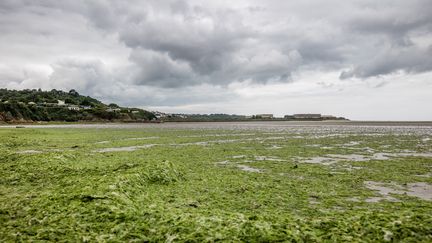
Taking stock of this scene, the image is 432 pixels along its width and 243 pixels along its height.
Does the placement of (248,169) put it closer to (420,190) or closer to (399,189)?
(399,189)

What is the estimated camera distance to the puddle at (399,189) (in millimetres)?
9211

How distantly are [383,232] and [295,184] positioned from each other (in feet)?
17.8

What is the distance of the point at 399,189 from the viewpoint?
1038 cm

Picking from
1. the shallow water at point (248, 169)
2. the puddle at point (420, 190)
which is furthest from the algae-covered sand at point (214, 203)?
the shallow water at point (248, 169)

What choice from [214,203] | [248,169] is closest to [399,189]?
[248,169]

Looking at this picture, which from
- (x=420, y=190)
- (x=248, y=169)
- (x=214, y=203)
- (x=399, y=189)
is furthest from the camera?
(x=248, y=169)

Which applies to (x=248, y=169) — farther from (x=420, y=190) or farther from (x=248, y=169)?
(x=420, y=190)

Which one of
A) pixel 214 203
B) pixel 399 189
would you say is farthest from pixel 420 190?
pixel 214 203

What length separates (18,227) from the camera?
6234 mm

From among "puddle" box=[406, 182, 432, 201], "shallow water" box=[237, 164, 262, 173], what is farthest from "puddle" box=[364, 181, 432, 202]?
"shallow water" box=[237, 164, 262, 173]

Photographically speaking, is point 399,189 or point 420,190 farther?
point 399,189

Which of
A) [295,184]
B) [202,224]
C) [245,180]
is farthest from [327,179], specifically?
[202,224]

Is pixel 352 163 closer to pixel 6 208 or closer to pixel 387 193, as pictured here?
pixel 387 193

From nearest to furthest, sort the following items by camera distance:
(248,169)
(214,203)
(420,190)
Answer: (214,203)
(420,190)
(248,169)
